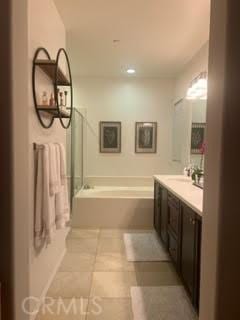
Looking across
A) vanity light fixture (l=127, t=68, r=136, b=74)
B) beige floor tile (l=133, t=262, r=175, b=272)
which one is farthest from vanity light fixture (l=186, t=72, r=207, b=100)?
beige floor tile (l=133, t=262, r=175, b=272)

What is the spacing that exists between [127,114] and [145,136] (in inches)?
22.4

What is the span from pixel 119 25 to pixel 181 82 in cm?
213

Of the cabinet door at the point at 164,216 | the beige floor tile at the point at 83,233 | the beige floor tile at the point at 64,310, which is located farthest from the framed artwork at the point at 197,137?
the beige floor tile at the point at 64,310

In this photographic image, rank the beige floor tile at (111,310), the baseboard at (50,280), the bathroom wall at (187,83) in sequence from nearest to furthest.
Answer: the beige floor tile at (111,310) < the baseboard at (50,280) < the bathroom wall at (187,83)

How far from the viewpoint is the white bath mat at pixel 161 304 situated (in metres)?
2.10

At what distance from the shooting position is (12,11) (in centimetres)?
92

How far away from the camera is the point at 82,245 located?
3.58 metres

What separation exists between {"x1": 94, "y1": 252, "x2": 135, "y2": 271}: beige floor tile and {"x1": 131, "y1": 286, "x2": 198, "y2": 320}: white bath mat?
450 mm

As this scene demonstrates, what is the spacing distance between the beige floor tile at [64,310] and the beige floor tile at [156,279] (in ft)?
2.03

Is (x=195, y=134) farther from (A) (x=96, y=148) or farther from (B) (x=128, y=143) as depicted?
(A) (x=96, y=148)

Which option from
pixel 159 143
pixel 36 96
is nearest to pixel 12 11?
pixel 36 96

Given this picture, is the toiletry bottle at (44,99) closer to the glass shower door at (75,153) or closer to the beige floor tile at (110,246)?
the glass shower door at (75,153)

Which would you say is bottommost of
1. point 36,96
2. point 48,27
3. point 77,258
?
point 77,258

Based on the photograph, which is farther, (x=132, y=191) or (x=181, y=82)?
(x=132, y=191)
